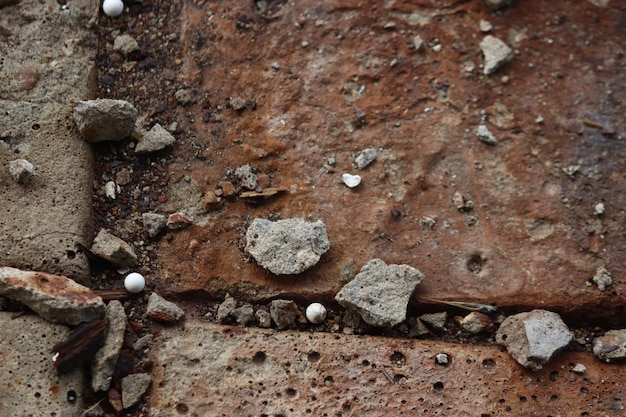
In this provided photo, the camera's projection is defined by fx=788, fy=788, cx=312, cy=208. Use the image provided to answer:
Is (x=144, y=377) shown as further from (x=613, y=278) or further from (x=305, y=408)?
(x=613, y=278)

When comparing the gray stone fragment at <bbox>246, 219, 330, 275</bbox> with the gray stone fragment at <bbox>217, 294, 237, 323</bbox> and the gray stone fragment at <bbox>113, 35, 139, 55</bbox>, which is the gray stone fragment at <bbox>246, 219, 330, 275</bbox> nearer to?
the gray stone fragment at <bbox>217, 294, 237, 323</bbox>

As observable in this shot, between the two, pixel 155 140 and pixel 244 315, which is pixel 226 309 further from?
pixel 155 140

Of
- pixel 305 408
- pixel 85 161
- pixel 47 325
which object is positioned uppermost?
pixel 85 161

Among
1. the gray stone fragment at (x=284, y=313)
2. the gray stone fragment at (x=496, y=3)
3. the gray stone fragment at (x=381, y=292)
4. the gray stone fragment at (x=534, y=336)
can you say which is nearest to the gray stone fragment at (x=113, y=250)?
the gray stone fragment at (x=284, y=313)

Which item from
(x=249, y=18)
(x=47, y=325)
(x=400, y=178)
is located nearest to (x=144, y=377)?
(x=47, y=325)

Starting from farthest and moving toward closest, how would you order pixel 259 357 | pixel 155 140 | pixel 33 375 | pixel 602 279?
pixel 155 140 < pixel 602 279 < pixel 259 357 < pixel 33 375

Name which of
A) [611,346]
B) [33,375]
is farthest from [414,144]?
[33,375]

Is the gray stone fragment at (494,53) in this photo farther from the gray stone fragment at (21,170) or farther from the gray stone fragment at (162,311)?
the gray stone fragment at (21,170)
